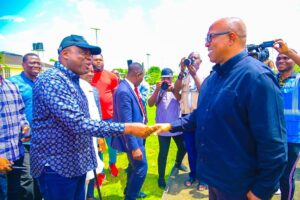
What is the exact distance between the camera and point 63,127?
2.16 m

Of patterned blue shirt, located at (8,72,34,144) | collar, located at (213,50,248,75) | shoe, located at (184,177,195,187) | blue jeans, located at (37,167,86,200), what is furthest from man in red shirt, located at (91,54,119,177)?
collar, located at (213,50,248,75)

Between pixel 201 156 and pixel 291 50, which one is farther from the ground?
pixel 291 50

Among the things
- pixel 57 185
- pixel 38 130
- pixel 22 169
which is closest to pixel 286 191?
pixel 57 185

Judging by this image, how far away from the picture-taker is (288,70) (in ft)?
11.7

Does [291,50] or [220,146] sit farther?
[291,50]

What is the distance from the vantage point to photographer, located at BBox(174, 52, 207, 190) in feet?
14.5

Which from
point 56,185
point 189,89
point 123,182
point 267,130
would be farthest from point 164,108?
point 267,130

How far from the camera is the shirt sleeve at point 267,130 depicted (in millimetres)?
1777

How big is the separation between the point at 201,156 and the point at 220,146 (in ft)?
0.94

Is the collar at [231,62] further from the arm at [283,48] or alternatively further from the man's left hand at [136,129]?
the arm at [283,48]

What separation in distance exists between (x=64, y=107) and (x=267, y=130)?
1648mm

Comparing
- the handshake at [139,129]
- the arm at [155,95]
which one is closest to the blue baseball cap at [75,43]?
the handshake at [139,129]

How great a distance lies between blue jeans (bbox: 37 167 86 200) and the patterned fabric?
1155 mm

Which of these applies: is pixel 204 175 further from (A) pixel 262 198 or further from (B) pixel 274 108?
(B) pixel 274 108
